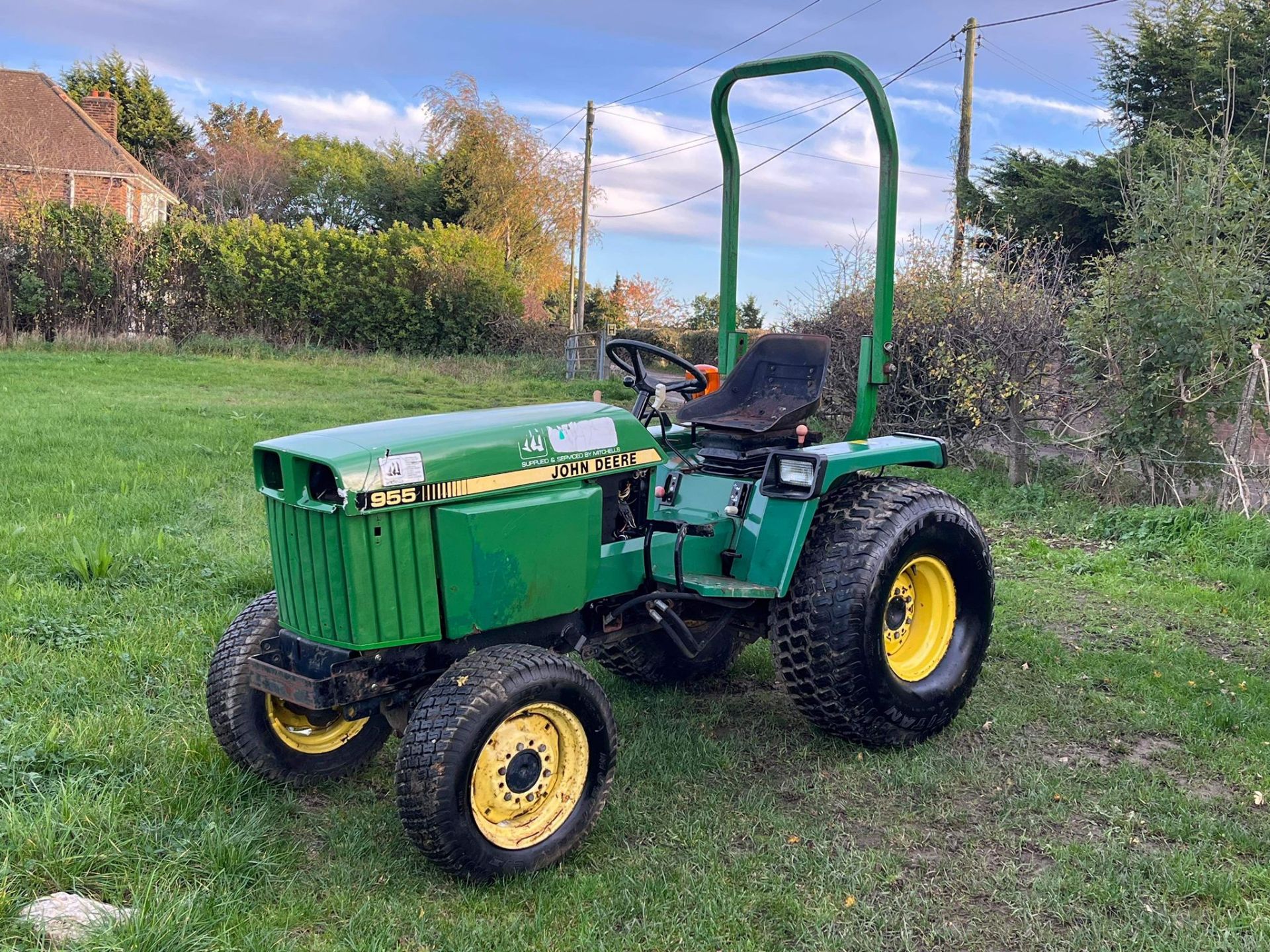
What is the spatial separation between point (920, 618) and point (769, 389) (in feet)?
3.60

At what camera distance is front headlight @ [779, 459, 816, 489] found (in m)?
3.56

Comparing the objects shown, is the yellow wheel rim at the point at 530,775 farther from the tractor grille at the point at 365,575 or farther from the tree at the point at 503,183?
the tree at the point at 503,183

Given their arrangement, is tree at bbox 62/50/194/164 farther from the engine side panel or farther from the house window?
the engine side panel

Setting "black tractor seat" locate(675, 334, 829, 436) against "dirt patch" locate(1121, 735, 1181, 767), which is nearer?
"dirt patch" locate(1121, 735, 1181, 767)

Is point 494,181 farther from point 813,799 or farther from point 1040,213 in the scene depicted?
point 813,799

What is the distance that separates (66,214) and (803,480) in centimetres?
1855

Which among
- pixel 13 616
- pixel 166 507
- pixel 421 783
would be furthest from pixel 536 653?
pixel 166 507

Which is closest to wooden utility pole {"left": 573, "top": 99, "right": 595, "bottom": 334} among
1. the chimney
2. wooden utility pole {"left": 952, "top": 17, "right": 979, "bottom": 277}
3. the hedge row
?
the hedge row

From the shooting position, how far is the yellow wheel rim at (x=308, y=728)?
10.7 feet

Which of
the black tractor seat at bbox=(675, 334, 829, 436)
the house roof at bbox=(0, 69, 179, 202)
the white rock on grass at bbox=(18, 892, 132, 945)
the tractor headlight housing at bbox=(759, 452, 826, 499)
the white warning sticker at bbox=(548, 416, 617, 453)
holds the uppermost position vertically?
the house roof at bbox=(0, 69, 179, 202)

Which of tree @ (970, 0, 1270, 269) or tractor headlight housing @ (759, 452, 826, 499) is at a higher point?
tree @ (970, 0, 1270, 269)

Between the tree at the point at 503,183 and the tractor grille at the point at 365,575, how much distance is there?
24.7 m

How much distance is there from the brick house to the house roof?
0.02m

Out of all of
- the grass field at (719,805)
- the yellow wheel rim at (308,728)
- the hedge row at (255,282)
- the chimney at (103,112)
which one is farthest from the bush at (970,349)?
the chimney at (103,112)
